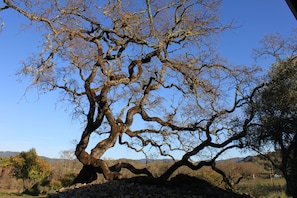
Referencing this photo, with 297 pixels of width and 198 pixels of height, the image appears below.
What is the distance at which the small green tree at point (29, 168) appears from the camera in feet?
93.2

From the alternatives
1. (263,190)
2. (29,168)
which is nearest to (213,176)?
(263,190)

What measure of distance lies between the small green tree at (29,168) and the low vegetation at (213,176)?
0.47 metres

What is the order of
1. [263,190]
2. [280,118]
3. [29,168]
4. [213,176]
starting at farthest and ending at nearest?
1. [29,168]
2. [213,176]
3. [263,190]
4. [280,118]

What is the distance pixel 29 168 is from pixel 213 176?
724 inches

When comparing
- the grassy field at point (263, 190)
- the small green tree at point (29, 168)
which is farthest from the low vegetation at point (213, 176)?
the small green tree at point (29, 168)

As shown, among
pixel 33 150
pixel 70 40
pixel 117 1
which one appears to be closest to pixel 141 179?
pixel 70 40

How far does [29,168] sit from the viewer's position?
28688 mm

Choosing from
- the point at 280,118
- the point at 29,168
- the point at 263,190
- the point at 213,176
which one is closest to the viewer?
the point at 280,118

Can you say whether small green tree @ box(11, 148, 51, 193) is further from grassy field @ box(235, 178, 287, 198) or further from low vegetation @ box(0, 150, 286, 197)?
grassy field @ box(235, 178, 287, 198)

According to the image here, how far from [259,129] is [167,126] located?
3636mm

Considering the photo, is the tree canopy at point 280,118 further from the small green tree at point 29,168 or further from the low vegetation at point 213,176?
the small green tree at point 29,168

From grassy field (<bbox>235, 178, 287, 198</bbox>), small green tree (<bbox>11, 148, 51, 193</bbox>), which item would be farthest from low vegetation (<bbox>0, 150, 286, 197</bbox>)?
small green tree (<bbox>11, 148, 51, 193</bbox>)

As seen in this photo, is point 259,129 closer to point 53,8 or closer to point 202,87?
point 202,87

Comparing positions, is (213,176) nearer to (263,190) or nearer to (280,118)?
(263,190)
